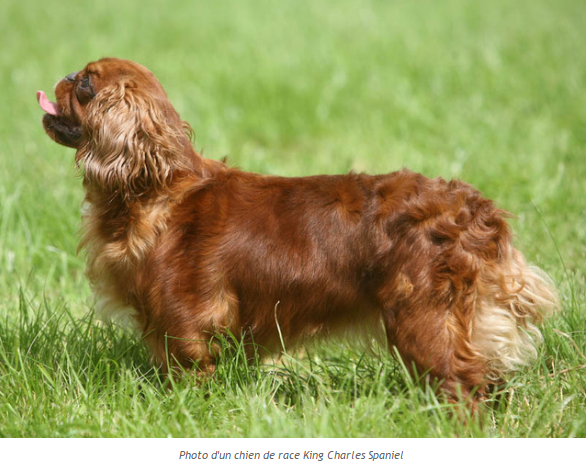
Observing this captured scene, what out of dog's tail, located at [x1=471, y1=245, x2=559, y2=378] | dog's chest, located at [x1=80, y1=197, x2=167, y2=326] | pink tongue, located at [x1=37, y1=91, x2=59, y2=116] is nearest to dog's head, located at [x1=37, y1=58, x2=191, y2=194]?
pink tongue, located at [x1=37, y1=91, x2=59, y2=116]

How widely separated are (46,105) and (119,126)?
43cm

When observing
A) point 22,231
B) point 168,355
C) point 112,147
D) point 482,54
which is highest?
point 482,54

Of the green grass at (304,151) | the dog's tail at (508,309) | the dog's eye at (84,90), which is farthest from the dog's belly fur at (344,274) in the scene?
the dog's eye at (84,90)

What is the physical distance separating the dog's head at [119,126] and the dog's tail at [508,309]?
144 cm

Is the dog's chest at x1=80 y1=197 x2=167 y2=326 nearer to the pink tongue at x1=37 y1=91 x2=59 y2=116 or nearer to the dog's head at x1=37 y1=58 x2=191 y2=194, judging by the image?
the dog's head at x1=37 y1=58 x2=191 y2=194

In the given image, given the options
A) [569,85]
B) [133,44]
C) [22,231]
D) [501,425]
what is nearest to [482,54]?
[569,85]

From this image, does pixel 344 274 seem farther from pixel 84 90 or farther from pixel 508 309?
pixel 84 90

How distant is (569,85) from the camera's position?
750 centimetres

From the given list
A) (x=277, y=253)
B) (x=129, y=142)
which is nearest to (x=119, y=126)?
(x=129, y=142)

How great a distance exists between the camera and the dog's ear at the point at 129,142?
304cm

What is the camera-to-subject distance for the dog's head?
120 inches

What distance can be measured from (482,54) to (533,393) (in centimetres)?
634

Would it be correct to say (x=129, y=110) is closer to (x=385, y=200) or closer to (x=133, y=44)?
(x=385, y=200)

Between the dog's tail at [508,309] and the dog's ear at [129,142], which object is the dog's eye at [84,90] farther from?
the dog's tail at [508,309]
